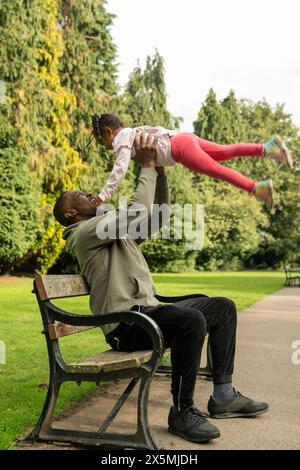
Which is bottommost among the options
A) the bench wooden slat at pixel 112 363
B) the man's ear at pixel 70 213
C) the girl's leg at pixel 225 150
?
the bench wooden slat at pixel 112 363

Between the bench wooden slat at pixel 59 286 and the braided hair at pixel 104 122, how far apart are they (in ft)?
4.20

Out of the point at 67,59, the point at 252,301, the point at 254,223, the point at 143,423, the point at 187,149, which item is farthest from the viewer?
the point at 254,223

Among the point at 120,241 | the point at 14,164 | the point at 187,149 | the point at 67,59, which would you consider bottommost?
the point at 120,241

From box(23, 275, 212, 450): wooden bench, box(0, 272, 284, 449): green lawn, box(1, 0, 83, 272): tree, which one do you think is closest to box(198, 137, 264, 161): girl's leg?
box(23, 275, 212, 450): wooden bench

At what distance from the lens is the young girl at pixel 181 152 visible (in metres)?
4.77

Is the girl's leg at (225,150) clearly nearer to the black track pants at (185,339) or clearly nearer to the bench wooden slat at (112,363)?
the black track pants at (185,339)

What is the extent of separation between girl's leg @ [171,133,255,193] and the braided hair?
0.50m

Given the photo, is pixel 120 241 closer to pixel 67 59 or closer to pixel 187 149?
pixel 187 149

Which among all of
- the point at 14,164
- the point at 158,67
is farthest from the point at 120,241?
the point at 158,67

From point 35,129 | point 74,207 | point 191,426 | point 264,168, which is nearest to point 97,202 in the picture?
point 74,207

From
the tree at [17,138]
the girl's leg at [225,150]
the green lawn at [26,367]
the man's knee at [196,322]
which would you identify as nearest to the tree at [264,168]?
the tree at [17,138]

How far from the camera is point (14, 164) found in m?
24.0

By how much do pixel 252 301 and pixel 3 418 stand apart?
11.8 metres

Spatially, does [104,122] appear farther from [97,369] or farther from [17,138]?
[17,138]
